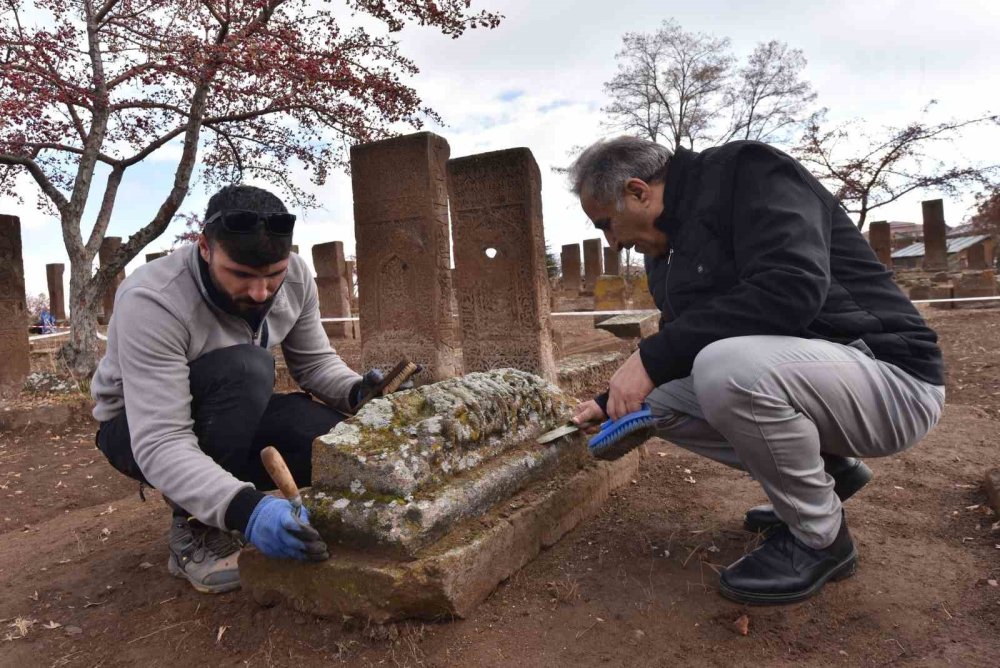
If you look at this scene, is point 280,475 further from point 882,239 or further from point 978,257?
point 978,257

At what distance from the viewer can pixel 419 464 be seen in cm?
205

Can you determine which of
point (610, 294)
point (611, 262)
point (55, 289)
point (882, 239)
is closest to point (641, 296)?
point (610, 294)

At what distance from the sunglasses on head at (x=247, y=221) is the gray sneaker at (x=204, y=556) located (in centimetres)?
104

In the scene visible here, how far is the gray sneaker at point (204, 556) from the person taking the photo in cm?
232

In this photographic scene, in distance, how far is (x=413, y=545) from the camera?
6.20 ft

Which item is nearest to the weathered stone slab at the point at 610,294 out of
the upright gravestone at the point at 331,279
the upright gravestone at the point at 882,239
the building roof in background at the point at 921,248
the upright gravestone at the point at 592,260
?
the upright gravestone at the point at 331,279

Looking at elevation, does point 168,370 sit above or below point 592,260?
below

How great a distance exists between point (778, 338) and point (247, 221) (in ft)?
5.20

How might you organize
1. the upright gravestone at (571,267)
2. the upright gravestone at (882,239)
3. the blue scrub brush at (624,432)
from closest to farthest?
the blue scrub brush at (624,432), the upright gravestone at (882,239), the upright gravestone at (571,267)

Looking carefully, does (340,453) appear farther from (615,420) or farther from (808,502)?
(808,502)

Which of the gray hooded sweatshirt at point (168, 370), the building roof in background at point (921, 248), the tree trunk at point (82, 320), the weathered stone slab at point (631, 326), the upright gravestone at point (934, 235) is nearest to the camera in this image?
the gray hooded sweatshirt at point (168, 370)

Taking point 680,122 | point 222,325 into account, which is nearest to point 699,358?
point 222,325

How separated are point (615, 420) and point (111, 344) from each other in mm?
1715

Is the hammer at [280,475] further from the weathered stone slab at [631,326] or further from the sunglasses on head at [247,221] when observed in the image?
the weathered stone slab at [631,326]
